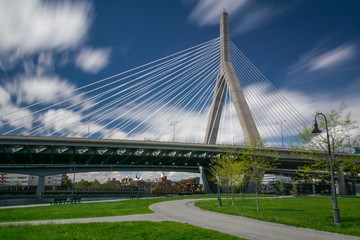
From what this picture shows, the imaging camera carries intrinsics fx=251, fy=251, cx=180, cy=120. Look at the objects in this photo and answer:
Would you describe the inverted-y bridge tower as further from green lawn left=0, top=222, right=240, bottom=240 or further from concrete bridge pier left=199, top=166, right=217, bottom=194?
green lawn left=0, top=222, right=240, bottom=240

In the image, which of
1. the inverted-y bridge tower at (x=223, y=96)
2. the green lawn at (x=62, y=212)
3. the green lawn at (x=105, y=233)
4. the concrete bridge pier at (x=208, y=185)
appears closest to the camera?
the green lawn at (x=105, y=233)

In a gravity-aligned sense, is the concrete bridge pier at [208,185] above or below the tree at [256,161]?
below

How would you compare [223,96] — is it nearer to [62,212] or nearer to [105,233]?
[62,212]

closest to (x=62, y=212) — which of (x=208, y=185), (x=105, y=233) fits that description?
(x=105, y=233)

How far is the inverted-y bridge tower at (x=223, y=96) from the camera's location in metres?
42.3

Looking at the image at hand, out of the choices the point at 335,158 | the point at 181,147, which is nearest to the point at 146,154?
the point at 181,147

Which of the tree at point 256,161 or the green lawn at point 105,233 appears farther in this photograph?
the tree at point 256,161

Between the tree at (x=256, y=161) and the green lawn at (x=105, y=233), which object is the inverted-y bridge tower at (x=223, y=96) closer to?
the tree at (x=256, y=161)

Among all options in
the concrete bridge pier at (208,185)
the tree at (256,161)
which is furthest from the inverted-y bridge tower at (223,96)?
the concrete bridge pier at (208,185)

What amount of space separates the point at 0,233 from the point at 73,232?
2.55 meters

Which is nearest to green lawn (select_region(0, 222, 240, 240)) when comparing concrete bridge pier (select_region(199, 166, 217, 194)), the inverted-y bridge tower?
the inverted-y bridge tower

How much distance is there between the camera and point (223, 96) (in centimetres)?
5078

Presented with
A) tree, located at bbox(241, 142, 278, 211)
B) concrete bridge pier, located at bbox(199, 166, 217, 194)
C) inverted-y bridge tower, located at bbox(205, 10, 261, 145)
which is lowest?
concrete bridge pier, located at bbox(199, 166, 217, 194)

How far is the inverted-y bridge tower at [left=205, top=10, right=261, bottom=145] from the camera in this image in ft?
139
